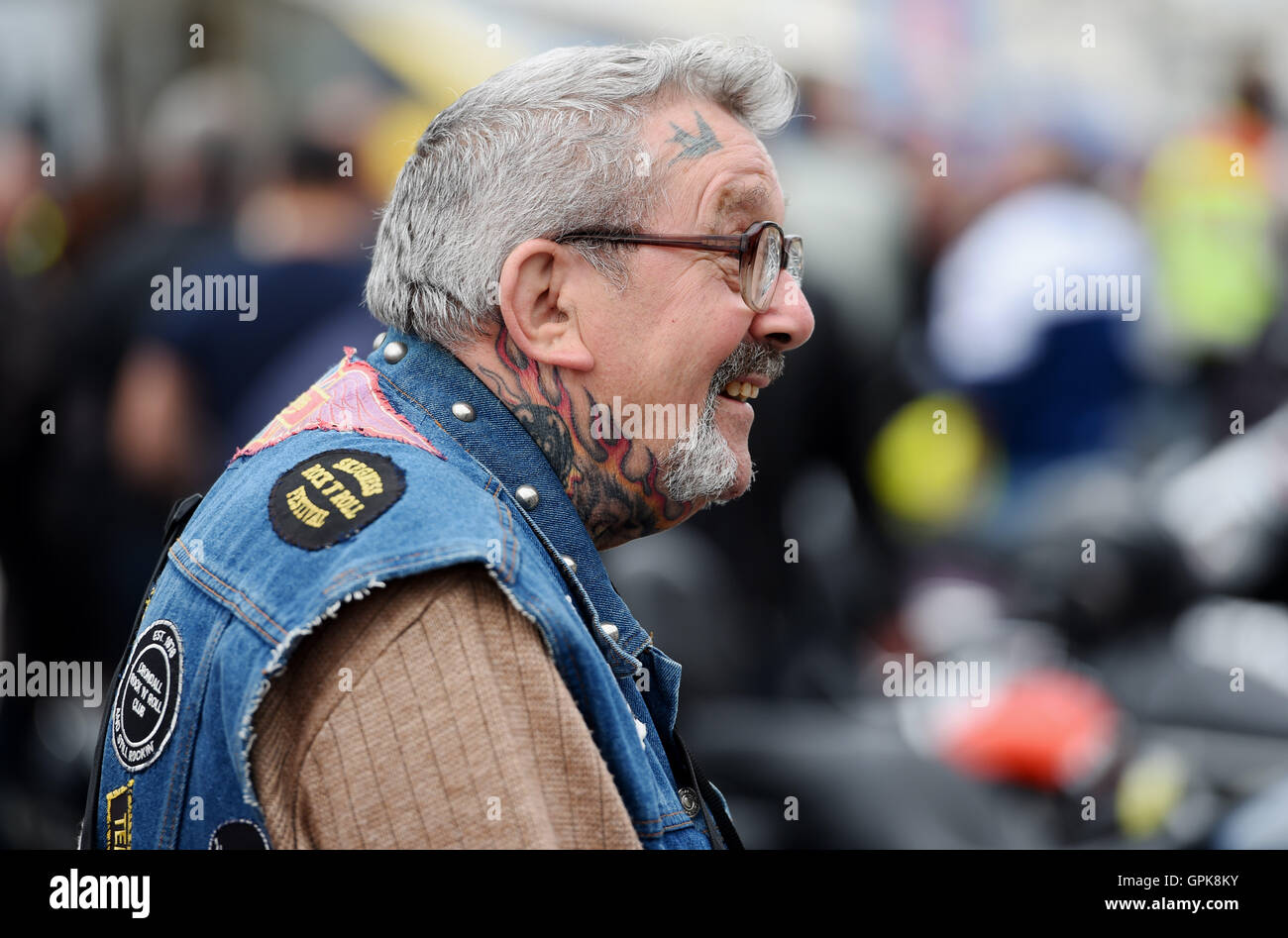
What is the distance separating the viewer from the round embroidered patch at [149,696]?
6.03 feet

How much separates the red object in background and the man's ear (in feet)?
7.62

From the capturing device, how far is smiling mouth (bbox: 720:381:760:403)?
7.89 ft

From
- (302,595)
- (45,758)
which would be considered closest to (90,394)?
(45,758)

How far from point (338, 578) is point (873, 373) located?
3.77 meters

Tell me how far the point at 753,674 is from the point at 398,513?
10.4 ft

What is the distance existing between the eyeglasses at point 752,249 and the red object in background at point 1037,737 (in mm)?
2099

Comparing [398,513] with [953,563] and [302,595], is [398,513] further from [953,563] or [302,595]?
[953,563]

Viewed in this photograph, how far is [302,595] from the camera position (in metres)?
1.67

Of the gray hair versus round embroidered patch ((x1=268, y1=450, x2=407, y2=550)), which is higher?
the gray hair

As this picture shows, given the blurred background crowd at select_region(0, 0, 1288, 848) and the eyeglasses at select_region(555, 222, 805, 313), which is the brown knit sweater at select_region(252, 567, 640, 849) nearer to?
the eyeglasses at select_region(555, 222, 805, 313)

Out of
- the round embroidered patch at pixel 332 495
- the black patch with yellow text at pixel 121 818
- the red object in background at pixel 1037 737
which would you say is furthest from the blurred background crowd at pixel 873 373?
the round embroidered patch at pixel 332 495
